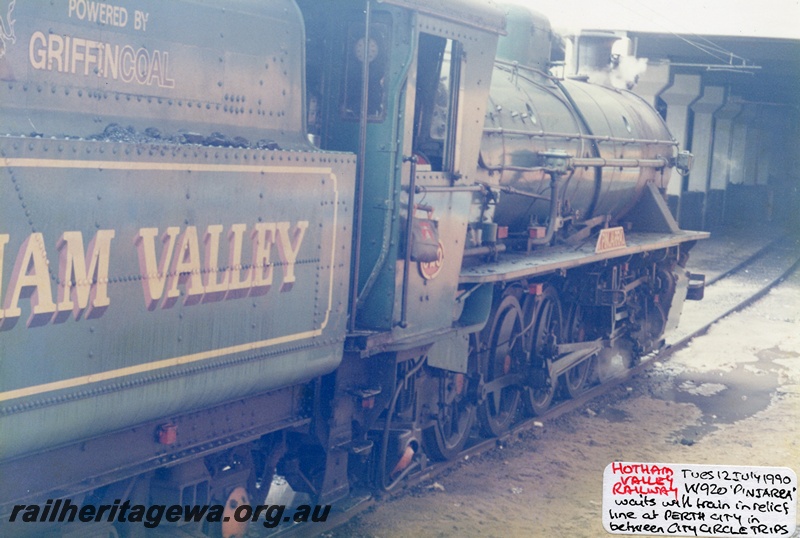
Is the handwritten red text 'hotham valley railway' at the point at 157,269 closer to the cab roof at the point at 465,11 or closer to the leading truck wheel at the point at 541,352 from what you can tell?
the cab roof at the point at 465,11

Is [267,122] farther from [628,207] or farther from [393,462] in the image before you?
[628,207]

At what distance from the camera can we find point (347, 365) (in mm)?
6078

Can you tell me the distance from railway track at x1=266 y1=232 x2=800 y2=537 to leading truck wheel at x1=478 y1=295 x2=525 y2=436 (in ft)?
0.43

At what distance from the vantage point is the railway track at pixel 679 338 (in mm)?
6258

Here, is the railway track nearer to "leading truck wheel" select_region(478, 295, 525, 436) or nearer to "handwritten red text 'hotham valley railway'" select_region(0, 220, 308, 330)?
"leading truck wheel" select_region(478, 295, 525, 436)

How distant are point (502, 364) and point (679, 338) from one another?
577 cm

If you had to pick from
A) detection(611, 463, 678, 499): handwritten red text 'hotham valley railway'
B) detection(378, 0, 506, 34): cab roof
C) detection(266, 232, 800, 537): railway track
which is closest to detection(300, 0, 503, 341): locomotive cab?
detection(378, 0, 506, 34): cab roof

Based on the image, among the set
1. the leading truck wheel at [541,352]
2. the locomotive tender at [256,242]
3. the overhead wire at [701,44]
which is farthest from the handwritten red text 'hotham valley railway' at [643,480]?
the overhead wire at [701,44]

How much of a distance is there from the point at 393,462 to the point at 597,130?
4636mm

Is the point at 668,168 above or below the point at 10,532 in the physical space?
above

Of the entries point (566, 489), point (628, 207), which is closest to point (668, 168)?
point (628, 207)

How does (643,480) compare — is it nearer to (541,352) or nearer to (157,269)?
(541,352)

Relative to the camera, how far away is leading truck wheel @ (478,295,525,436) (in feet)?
26.8

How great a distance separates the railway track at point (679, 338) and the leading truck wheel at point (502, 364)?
13 cm
